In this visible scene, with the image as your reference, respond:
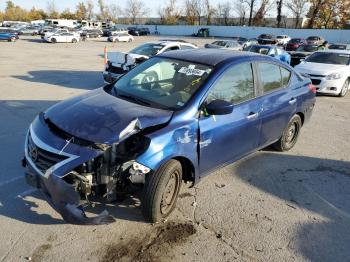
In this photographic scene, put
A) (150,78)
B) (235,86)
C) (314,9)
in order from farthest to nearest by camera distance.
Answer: (314,9) < (150,78) < (235,86)

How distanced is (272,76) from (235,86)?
1.03 m

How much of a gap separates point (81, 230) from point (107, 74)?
25.8 ft

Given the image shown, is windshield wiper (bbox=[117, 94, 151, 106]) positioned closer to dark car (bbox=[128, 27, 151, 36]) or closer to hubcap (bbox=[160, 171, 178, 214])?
hubcap (bbox=[160, 171, 178, 214])

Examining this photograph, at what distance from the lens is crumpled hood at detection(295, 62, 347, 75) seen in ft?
38.3

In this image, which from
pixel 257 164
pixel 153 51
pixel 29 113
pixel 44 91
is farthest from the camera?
pixel 153 51

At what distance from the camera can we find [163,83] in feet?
14.7

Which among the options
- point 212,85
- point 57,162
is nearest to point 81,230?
point 57,162

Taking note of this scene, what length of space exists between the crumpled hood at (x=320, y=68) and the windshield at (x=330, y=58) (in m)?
0.48

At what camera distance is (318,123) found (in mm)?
8297

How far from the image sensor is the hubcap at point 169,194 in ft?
12.3

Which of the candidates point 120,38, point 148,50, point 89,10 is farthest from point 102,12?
point 148,50

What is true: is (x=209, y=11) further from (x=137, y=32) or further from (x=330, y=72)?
(x=330, y=72)

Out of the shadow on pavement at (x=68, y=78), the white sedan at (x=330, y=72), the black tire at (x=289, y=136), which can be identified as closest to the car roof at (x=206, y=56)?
the black tire at (x=289, y=136)

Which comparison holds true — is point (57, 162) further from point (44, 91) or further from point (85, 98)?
point (44, 91)
